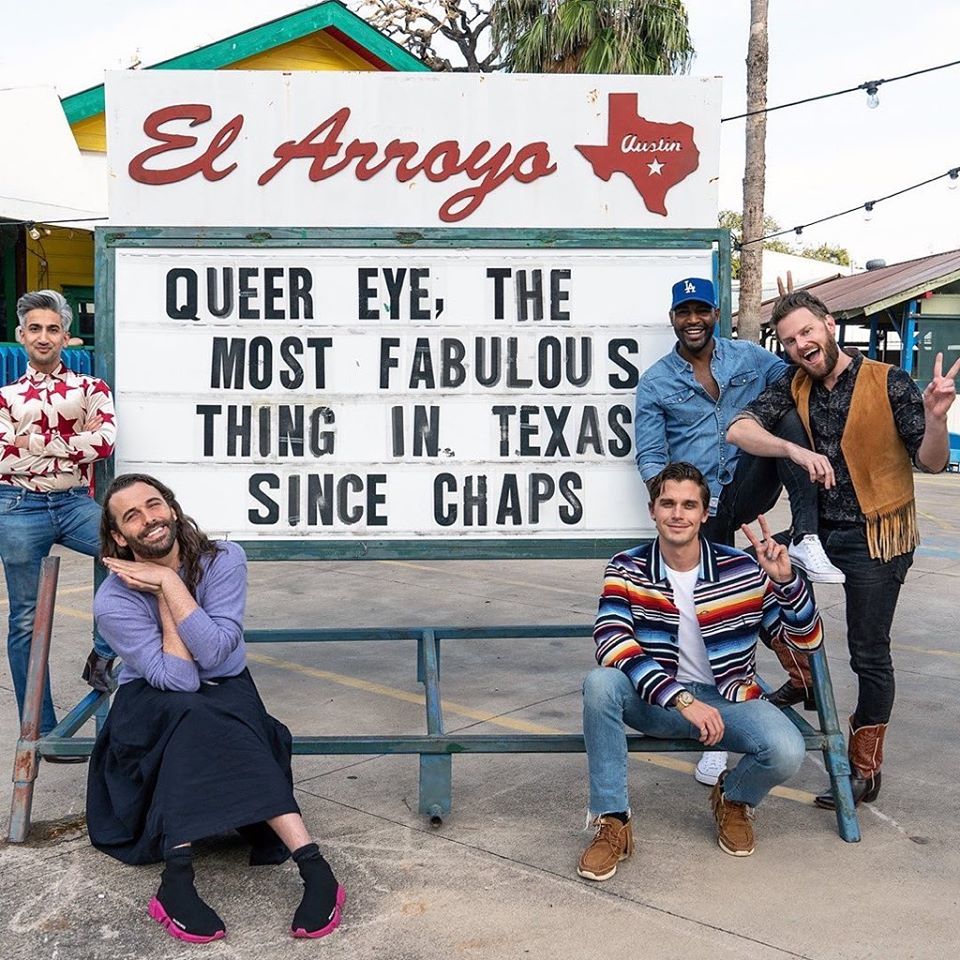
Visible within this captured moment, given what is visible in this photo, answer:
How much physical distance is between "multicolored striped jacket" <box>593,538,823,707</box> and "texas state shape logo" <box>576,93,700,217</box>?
5.63 feet

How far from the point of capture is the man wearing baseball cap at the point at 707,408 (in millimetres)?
4645

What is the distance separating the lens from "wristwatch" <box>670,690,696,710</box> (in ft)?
12.7

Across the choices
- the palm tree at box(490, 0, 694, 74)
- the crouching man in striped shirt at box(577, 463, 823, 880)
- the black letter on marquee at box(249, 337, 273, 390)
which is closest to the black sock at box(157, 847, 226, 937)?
the crouching man in striped shirt at box(577, 463, 823, 880)

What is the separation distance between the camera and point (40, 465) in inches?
194

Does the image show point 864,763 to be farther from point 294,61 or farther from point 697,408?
point 294,61

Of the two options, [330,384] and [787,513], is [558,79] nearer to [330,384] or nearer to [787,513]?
[330,384]

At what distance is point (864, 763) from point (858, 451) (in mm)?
1230

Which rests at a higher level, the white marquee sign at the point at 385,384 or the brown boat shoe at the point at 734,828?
the white marquee sign at the point at 385,384

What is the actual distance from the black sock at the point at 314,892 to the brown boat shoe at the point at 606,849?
0.83 metres

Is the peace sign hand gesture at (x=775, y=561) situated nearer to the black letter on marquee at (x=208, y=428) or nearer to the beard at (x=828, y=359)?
the beard at (x=828, y=359)

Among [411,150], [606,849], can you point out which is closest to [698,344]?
[411,150]

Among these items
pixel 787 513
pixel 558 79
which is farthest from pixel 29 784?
pixel 787 513

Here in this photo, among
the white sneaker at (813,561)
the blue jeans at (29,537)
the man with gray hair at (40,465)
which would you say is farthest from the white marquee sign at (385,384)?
the white sneaker at (813,561)

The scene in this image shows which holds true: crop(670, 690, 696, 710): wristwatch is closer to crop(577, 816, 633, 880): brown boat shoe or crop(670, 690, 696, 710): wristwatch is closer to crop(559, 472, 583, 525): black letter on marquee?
crop(577, 816, 633, 880): brown boat shoe
